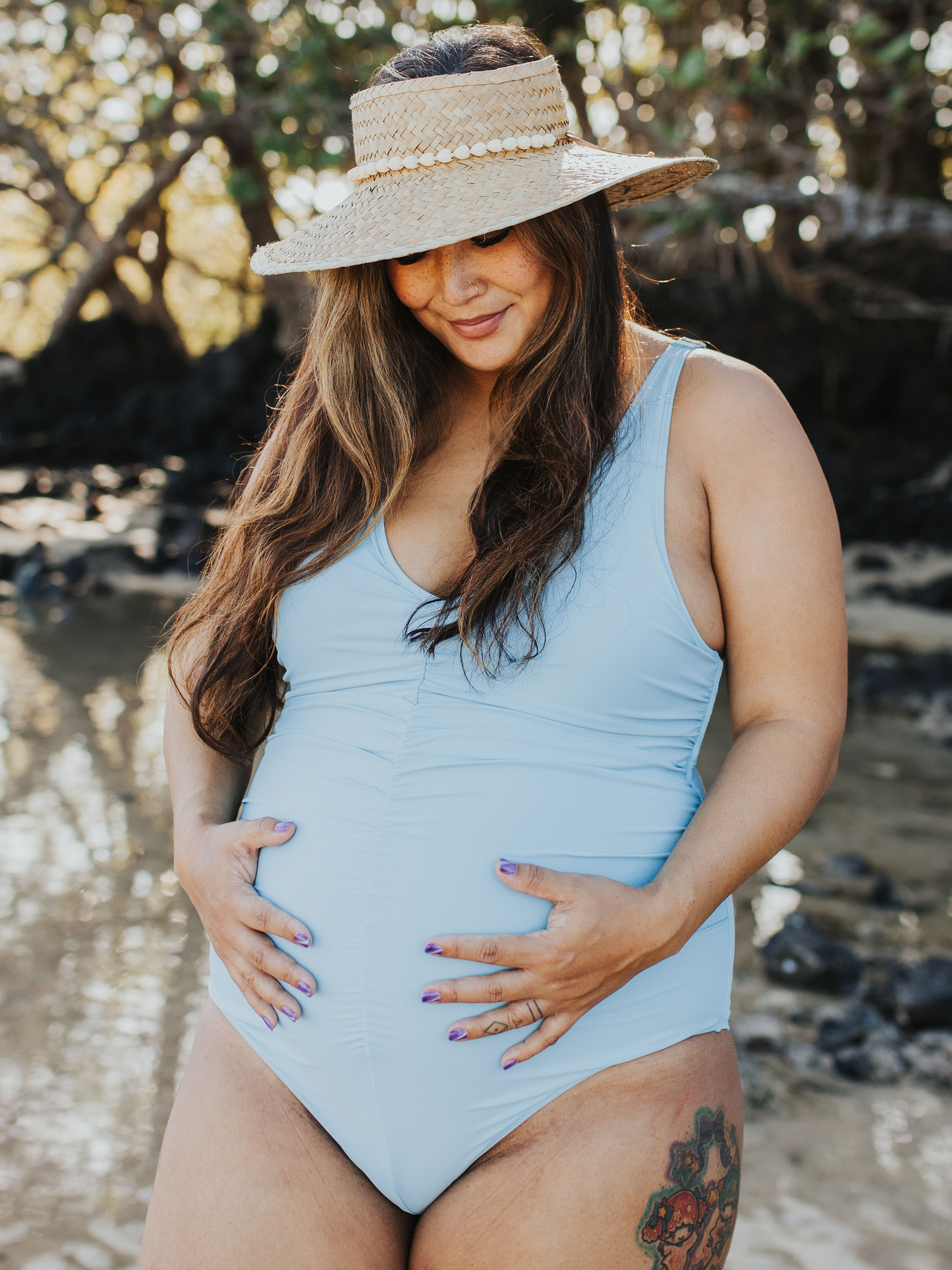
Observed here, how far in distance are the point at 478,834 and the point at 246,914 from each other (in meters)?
0.32

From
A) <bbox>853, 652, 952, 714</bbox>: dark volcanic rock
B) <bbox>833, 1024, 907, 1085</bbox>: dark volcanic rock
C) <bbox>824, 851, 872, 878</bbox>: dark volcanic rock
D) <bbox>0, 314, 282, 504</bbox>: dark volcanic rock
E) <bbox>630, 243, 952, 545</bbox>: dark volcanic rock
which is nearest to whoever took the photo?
<bbox>833, 1024, 907, 1085</bbox>: dark volcanic rock

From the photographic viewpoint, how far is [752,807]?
1446 mm

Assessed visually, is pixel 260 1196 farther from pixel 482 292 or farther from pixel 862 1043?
pixel 862 1043

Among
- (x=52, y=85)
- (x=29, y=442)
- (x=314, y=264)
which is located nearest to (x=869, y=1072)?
(x=314, y=264)

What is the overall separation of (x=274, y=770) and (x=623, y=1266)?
74cm

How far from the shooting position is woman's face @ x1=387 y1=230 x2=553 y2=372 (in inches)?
62.4

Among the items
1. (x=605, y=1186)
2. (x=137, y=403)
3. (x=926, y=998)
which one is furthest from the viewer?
(x=137, y=403)

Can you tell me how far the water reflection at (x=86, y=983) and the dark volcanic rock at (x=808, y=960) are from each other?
155 cm

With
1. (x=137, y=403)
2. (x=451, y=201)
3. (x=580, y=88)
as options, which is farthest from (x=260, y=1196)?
(x=137, y=403)

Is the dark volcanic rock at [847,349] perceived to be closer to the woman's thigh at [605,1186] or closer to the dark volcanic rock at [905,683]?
the dark volcanic rock at [905,683]

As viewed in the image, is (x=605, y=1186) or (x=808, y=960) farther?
(x=808, y=960)

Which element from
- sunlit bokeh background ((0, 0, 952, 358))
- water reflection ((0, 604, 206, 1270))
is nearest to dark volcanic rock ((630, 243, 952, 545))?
sunlit bokeh background ((0, 0, 952, 358))

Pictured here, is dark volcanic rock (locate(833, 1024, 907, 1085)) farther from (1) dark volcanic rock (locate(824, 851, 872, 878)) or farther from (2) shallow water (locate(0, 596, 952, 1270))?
(1) dark volcanic rock (locate(824, 851, 872, 878))

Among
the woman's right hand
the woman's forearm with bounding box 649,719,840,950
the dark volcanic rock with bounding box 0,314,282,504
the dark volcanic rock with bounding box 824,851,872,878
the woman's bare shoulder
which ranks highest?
the woman's bare shoulder
